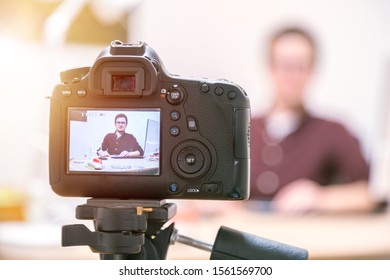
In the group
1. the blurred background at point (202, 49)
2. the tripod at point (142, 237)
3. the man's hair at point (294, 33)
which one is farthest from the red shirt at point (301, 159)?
the tripod at point (142, 237)

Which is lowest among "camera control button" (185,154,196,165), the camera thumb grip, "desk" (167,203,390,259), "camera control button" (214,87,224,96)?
"desk" (167,203,390,259)

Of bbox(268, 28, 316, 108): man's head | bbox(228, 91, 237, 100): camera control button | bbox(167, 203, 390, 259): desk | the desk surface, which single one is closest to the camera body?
bbox(228, 91, 237, 100): camera control button

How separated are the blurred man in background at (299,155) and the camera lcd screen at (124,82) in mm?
1376

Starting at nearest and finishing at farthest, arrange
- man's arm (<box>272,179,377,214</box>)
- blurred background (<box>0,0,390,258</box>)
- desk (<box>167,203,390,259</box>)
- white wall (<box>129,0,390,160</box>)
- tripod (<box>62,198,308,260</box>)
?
tripod (<box>62,198,308,260</box>), desk (<box>167,203,390,259</box>), man's arm (<box>272,179,377,214</box>), blurred background (<box>0,0,390,258</box>), white wall (<box>129,0,390,160</box>)

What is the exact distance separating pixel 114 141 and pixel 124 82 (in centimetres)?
8

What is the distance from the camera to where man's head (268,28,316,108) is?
226cm

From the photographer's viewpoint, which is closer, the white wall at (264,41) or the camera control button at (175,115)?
the camera control button at (175,115)

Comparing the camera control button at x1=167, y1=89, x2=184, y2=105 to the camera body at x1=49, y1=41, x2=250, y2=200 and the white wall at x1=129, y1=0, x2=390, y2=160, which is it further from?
the white wall at x1=129, y1=0, x2=390, y2=160

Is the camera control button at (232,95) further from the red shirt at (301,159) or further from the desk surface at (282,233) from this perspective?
the red shirt at (301,159)

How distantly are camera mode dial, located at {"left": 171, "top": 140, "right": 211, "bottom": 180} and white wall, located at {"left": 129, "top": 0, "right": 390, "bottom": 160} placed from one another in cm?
157

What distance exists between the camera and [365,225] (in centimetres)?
203

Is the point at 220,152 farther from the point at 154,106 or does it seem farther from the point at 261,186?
the point at 261,186

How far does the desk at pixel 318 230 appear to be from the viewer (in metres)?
1.73

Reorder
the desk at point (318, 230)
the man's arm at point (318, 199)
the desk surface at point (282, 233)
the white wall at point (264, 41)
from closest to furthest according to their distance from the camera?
1. the desk surface at point (282, 233)
2. the desk at point (318, 230)
3. the man's arm at point (318, 199)
4. the white wall at point (264, 41)
